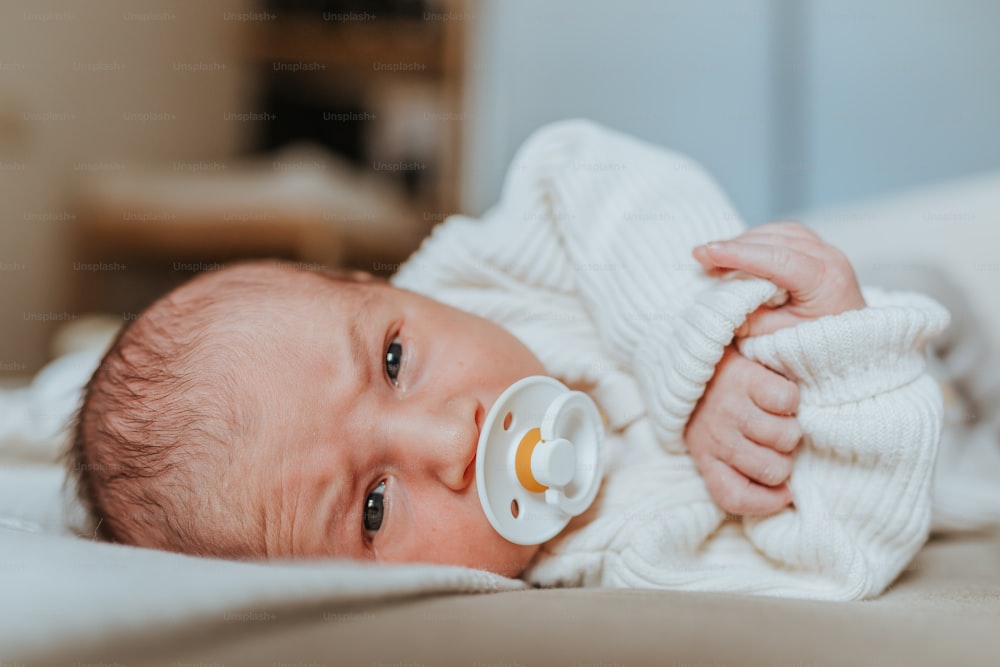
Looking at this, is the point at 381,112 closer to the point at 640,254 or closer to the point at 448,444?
the point at 640,254

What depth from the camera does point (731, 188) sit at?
264 centimetres

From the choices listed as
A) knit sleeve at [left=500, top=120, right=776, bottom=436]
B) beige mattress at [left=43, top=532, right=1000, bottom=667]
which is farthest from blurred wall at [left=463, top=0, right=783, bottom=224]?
beige mattress at [left=43, top=532, right=1000, bottom=667]

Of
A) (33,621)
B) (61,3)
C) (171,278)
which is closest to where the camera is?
(33,621)

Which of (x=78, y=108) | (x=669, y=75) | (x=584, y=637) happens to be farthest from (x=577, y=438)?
(x=78, y=108)

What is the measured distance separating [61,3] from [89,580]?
9.34ft

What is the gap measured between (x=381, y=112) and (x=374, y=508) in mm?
3202

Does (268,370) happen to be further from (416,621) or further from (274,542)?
(416,621)

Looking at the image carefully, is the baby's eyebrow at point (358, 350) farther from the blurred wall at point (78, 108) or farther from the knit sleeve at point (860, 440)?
the blurred wall at point (78, 108)

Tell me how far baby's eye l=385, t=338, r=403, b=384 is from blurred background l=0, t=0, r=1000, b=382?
1721 mm

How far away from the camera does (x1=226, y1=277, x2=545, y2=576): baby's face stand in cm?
62

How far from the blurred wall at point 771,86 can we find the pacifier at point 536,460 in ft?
5.92

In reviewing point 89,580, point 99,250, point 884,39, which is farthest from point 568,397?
point 99,250

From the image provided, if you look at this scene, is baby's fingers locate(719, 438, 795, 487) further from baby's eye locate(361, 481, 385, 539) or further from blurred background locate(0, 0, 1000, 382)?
blurred background locate(0, 0, 1000, 382)

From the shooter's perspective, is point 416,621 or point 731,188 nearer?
point 416,621
